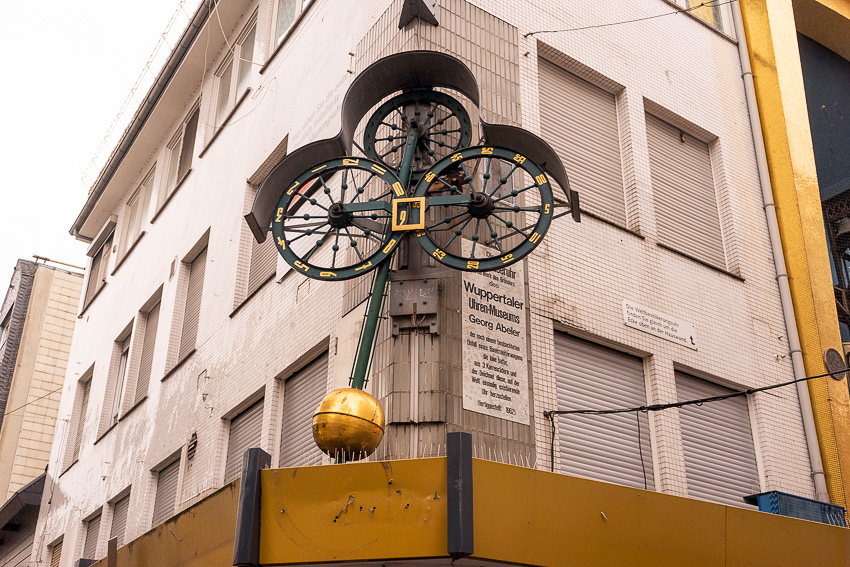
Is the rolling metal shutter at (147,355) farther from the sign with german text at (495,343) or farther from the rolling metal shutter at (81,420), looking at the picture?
the sign with german text at (495,343)

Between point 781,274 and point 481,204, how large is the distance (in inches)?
236

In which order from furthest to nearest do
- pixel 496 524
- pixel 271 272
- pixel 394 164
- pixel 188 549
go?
pixel 271 272, pixel 394 164, pixel 188 549, pixel 496 524

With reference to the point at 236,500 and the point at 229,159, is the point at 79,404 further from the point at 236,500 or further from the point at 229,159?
the point at 236,500

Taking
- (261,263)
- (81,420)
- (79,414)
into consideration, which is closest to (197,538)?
(261,263)

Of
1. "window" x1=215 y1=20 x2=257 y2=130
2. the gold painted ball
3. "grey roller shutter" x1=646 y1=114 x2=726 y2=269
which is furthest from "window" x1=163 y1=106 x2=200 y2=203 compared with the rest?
the gold painted ball

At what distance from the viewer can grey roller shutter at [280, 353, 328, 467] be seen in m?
11.5

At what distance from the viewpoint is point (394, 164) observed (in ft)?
36.4

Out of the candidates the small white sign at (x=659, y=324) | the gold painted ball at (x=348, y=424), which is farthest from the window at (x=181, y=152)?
the gold painted ball at (x=348, y=424)

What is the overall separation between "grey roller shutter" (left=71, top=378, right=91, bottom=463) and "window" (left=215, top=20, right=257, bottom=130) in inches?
275

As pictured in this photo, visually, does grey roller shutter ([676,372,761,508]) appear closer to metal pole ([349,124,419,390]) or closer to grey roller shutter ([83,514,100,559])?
metal pole ([349,124,419,390])

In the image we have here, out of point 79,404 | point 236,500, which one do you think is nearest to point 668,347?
point 236,500

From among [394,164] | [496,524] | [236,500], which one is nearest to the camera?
[496,524]

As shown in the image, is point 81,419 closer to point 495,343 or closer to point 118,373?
point 118,373

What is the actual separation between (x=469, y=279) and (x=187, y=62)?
1089cm
